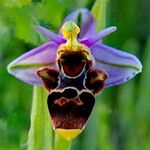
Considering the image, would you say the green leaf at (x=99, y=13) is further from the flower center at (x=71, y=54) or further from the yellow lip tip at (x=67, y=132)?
the yellow lip tip at (x=67, y=132)

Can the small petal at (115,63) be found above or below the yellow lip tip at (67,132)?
above

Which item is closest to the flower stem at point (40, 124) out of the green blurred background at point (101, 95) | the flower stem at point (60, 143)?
the flower stem at point (60, 143)

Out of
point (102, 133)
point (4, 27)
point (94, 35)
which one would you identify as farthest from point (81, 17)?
point (102, 133)

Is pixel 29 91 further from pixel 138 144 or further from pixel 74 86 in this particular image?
pixel 74 86

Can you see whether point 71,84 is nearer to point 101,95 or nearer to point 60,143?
point 60,143

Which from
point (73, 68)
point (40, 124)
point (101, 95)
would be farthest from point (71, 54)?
point (101, 95)

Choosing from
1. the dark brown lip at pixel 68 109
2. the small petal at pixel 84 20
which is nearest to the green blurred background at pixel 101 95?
the small petal at pixel 84 20

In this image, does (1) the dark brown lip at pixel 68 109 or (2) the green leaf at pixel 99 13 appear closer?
(1) the dark brown lip at pixel 68 109

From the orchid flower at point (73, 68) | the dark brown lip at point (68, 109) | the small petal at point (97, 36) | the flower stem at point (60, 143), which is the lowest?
the flower stem at point (60, 143)

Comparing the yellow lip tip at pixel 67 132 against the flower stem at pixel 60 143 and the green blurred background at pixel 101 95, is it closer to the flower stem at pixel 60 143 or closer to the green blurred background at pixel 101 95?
the flower stem at pixel 60 143
